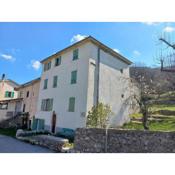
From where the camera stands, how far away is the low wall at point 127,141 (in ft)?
28.0

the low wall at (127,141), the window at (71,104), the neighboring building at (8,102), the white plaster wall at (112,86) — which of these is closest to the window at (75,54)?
the white plaster wall at (112,86)

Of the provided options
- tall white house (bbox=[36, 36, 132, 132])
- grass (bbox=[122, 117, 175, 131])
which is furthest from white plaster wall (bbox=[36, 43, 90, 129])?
grass (bbox=[122, 117, 175, 131])

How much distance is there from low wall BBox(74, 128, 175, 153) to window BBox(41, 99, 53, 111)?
1012cm

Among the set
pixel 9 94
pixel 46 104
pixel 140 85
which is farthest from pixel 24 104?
pixel 140 85

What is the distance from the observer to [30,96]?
25.3 metres

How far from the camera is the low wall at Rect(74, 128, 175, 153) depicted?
855 cm

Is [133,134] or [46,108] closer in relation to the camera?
[133,134]

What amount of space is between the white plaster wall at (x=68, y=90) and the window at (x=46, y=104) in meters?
0.38

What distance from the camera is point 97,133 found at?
9.62m

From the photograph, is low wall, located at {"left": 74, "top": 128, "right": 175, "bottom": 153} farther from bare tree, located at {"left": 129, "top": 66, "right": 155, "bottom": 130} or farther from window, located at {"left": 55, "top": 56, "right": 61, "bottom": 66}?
window, located at {"left": 55, "top": 56, "right": 61, "bottom": 66}
